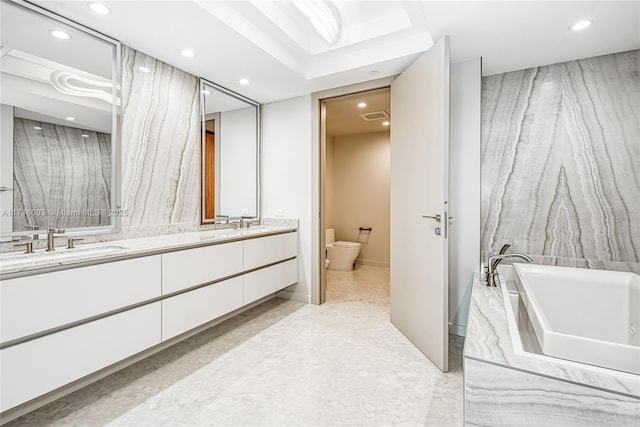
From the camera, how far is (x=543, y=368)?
3.47 feet

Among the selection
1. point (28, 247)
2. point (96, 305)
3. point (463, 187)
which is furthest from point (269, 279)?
point (463, 187)

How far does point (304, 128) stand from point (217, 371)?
237cm

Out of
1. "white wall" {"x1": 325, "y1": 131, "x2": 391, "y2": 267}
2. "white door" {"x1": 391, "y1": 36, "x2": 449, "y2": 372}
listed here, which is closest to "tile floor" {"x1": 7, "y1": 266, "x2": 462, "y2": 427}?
"white door" {"x1": 391, "y1": 36, "x2": 449, "y2": 372}

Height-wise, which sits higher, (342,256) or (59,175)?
(59,175)

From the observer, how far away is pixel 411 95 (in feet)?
7.57

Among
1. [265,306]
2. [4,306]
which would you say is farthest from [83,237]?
[265,306]

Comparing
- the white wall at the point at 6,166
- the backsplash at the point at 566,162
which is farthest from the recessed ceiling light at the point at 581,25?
the white wall at the point at 6,166

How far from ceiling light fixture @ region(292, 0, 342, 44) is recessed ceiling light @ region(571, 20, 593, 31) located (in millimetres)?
1520

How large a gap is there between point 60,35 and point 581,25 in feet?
10.7

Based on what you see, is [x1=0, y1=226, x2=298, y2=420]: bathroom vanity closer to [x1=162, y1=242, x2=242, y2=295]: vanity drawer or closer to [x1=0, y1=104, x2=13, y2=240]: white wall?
[x1=162, y1=242, x2=242, y2=295]: vanity drawer

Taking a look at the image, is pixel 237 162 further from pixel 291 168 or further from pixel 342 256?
pixel 342 256

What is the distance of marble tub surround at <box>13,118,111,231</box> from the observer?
66.2 inches

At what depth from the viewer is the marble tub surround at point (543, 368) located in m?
0.95

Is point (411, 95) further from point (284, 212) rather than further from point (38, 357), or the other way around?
point (38, 357)
